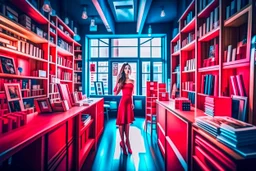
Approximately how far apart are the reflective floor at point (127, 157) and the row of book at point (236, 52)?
2.02 m

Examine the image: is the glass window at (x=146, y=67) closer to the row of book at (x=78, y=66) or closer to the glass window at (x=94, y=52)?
the glass window at (x=94, y=52)

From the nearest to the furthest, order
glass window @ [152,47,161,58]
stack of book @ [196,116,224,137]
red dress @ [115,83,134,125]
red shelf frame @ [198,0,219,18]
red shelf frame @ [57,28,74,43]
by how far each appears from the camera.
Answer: stack of book @ [196,116,224,137]
red shelf frame @ [198,0,219,18]
red dress @ [115,83,134,125]
red shelf frame @ [57,28,74,43]
glass window @ [152,47,161,58]

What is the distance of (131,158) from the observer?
3.13 meters

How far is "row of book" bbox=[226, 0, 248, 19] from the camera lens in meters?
1.87

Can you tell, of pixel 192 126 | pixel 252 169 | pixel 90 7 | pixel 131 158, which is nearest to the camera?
pixel 252 169

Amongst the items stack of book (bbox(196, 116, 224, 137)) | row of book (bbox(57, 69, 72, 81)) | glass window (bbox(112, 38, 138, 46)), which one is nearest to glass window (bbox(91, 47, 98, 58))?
glass window (bbox(112, 38, 138, 46))

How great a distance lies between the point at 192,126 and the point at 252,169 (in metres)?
0.75

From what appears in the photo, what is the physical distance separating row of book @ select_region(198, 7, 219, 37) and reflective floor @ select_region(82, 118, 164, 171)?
244 centimetres

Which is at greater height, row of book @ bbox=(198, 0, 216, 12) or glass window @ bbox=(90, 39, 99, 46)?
glass window @ bbox=(90, 39, 99, 46)

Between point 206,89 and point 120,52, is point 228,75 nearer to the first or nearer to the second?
point 206,89

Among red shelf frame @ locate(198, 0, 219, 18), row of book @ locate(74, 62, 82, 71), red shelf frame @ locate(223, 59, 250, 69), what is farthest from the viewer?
row of book @ locate(74, 62, 82, 71)

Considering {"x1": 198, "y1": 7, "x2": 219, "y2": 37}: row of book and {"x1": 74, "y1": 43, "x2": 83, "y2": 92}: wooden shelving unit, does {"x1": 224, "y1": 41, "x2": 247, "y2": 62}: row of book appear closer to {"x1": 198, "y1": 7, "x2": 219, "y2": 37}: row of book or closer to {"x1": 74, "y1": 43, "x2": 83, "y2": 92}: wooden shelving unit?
{"x1": 198, "y1": 7, "x2": 219, "y2": 37}: row of book

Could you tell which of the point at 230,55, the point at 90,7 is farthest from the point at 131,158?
the point at 90,7

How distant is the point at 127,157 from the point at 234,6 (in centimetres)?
295
